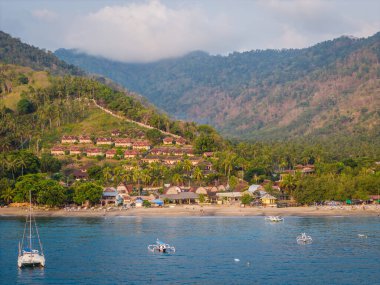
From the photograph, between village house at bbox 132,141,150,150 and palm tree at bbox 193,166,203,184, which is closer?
palm tree at bbox 193,166,203,184

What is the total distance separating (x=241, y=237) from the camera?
9631 cm

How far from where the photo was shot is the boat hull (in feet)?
247

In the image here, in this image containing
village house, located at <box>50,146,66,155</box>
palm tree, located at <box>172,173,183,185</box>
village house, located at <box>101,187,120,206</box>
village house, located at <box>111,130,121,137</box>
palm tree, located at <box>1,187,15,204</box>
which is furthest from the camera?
village house, located at <box>111,130,121,137</box>

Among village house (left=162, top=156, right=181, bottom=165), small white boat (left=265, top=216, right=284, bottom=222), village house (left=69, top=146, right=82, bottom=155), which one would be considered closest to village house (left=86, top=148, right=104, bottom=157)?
village house (left=69, top=146, right=82, bottom=155)

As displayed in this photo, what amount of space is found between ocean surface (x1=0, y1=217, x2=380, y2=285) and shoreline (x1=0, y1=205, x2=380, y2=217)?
833 centimetres

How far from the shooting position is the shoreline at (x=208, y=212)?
12850 centimetres

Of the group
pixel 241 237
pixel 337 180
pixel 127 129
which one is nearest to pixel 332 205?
pixel 337 180

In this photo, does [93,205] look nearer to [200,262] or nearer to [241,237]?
[241,237]

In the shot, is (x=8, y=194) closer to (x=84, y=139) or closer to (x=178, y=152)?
(x=84, y=139)

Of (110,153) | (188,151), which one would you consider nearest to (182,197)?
(188,151)

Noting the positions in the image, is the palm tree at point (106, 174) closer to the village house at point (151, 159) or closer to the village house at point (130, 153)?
the village house at point (151, 159)

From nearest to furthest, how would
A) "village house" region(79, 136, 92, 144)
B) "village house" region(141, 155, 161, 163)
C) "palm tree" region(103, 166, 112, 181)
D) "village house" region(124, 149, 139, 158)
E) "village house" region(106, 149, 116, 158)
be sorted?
"palm tree" region(103, 166, 112, 181) → "village house" region(141, 155, 161, 163) → "village house" region(106, 149, 116, 158) → "village house" region(124, 149, 139, 158) → "village house" region(79, 136, 92, 144)

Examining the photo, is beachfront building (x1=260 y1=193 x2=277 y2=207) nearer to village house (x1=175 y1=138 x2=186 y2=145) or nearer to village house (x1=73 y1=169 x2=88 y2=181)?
village house (x1=73 y1=169 x2=88 y2=181)

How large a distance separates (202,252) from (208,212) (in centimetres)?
4824
